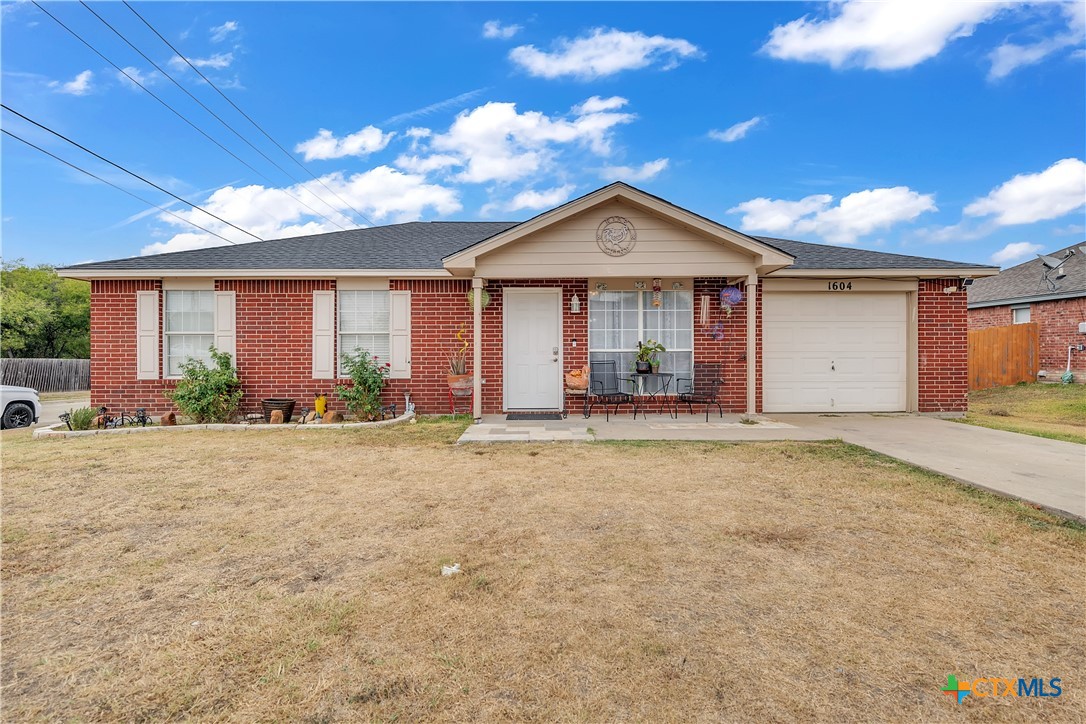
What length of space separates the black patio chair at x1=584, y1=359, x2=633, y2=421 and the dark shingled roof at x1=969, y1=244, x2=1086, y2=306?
50.0 feet

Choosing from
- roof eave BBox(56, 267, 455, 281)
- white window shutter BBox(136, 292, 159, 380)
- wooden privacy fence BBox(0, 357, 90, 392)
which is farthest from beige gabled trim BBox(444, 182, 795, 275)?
wooden privacy fence BBox(0, 357, 90, 392)

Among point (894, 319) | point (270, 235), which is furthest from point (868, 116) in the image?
point (270, 235)

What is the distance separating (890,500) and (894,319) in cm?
689

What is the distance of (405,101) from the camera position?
18.5m

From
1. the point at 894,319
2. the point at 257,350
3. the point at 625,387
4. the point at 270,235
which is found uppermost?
the point at 270,235

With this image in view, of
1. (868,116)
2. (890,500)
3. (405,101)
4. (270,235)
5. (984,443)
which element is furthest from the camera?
→ (270,235)

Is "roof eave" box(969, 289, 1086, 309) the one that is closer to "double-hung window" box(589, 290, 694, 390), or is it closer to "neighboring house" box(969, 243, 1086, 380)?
Result: "neighboring house" box(969, 243, 1086, 380)

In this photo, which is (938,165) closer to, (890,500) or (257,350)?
(890,500)

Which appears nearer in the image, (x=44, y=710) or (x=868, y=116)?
(x=44, y=710)

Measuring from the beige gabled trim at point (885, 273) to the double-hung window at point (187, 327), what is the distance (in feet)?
35.3

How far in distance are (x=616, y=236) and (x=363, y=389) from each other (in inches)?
208

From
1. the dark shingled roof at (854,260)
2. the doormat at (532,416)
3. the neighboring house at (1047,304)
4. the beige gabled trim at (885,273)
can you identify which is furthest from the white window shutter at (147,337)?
the neighboring house at (1047,304)

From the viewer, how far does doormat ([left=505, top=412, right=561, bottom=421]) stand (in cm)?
893

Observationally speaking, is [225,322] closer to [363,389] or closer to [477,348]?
[363,389]
